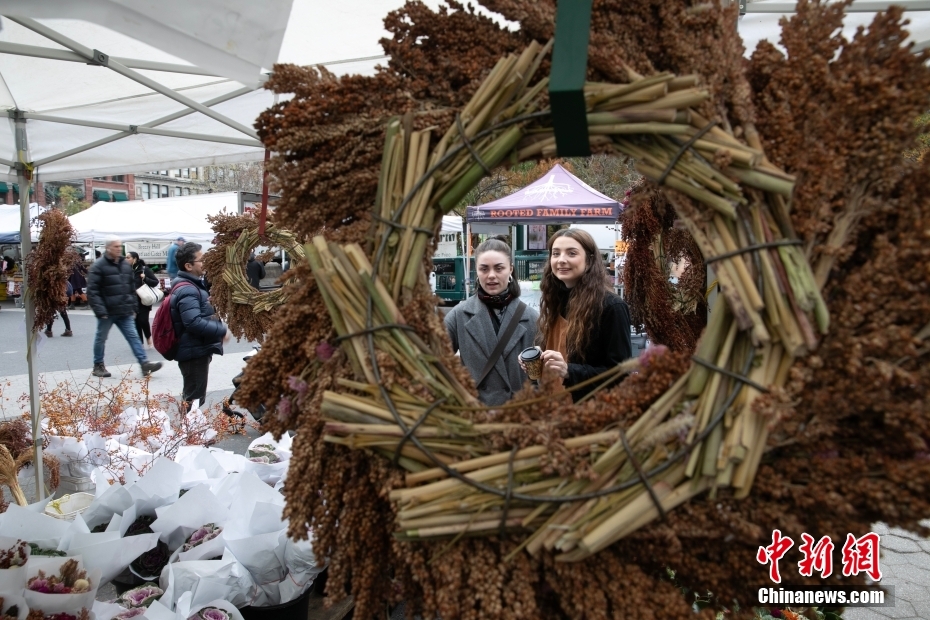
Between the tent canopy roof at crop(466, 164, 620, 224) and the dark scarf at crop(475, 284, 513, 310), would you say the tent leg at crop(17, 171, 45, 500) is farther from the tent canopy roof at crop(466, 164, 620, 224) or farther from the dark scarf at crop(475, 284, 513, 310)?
the tent canopy roof at crop(466, 164, 620, 224)

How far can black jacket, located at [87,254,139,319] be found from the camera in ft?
22.4

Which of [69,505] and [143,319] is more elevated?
[143,319]

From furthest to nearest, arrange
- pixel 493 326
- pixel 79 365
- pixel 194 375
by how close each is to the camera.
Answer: pixel 79 365, pixel 194 375, pixel 493 326

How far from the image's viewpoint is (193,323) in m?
4.65

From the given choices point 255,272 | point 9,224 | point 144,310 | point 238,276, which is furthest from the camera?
point 9,224

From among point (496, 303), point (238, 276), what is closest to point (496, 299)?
point (496, 303)

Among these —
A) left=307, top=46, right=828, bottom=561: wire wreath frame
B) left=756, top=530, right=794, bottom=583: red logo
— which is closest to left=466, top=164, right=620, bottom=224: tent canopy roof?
left=307, top=46, right=828, bottom=561: wire wreath frame

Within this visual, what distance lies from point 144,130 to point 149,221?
1220 centimetres

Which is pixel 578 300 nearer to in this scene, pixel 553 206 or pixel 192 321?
pixel 192 321

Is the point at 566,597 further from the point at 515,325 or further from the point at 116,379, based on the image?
the point at 116,379

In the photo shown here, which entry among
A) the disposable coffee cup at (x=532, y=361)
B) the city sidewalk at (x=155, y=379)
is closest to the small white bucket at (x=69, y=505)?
the disposable coffee cup at (x=532, y=361)

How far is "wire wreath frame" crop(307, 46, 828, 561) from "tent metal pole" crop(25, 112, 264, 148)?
2433mm

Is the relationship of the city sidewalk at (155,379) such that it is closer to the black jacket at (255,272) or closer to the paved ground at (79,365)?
the paved ground at (79,365)

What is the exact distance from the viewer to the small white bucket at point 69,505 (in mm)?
2654
